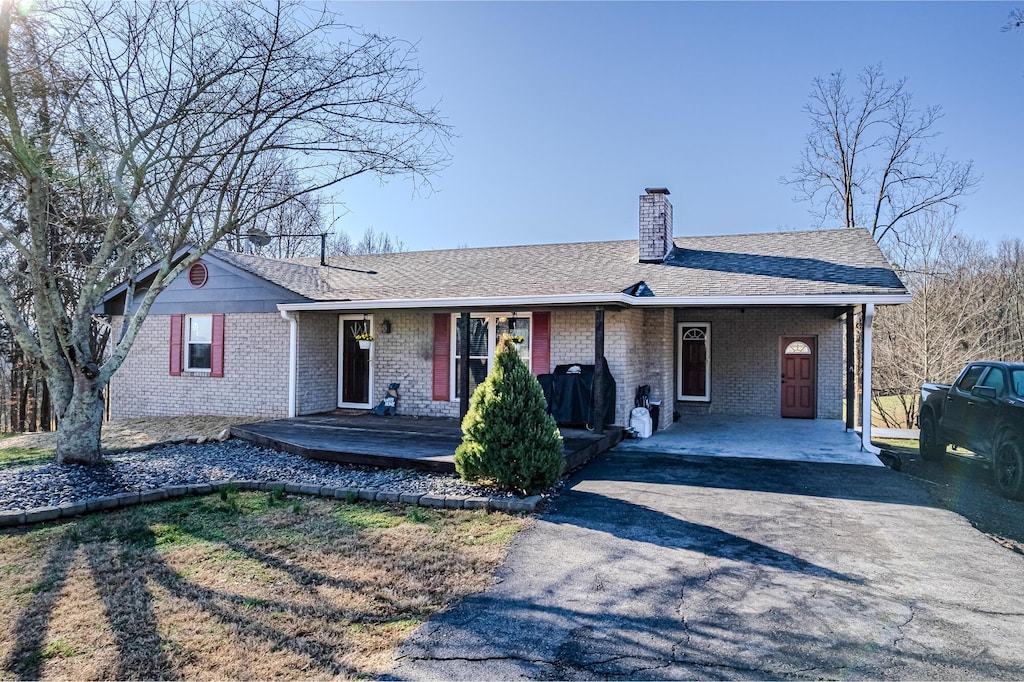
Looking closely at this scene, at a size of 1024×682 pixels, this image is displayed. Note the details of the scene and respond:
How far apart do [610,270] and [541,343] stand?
2.09 metres

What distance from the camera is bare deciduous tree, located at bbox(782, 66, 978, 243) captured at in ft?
67.1

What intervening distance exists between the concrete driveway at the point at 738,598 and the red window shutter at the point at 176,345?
1080cm

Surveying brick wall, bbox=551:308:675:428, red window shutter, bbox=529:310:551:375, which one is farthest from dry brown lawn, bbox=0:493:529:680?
red window shutter, bbox=529:310:551:375

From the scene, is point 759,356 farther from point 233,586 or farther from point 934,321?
point 233,586

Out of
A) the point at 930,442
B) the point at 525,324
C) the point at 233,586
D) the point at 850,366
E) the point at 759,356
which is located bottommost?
the point at 233,586

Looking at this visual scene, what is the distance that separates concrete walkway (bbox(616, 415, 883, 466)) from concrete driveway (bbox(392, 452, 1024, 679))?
2657 mm

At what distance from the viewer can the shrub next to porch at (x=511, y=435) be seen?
657cm

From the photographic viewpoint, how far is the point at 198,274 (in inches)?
533

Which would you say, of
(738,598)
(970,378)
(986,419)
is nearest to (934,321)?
(970,378)

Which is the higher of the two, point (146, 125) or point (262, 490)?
point (146, 125)

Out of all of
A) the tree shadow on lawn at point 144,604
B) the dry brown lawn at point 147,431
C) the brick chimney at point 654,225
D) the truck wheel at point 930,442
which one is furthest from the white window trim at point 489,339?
the tree shadow on lawn at point 144,604

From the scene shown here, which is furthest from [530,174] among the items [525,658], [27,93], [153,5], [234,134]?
[525,658]

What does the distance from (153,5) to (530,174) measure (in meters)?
8.12

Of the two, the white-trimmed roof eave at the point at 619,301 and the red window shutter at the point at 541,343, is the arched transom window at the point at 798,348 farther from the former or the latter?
the red window shutter at the point at 541,343
